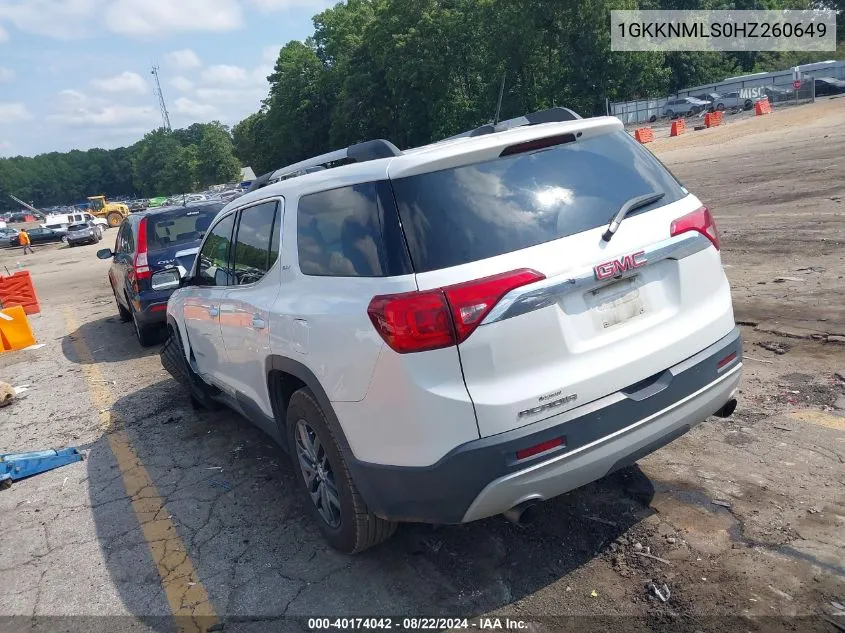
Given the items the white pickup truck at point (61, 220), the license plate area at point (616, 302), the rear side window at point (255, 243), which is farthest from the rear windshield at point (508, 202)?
the white pickup truck at point (61, 220)

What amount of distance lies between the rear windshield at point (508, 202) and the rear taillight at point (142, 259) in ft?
22.7

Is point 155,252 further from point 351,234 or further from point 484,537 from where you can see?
point 484,537

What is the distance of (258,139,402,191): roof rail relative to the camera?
335 cm

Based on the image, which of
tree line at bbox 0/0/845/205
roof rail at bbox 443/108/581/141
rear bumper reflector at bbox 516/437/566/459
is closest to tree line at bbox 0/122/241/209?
tree line at bbox 0/0/845/205

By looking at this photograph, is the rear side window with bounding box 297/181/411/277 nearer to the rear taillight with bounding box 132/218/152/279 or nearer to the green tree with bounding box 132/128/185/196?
the rear taillight with bounding box 132/218/152/279

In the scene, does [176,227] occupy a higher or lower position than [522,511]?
higher

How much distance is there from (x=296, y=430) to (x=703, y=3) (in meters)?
81.6

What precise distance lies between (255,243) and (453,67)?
60162mm

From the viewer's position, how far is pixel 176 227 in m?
9.48

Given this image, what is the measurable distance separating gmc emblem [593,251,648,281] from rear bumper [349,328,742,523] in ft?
1.66

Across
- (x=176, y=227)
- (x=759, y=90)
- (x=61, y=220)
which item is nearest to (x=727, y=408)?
(x=176, y=227)

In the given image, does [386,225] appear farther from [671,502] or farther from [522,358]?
[671,502]

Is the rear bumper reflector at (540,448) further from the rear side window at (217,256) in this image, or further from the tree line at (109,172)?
the tree line at (109,172)

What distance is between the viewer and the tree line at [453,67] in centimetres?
5784
